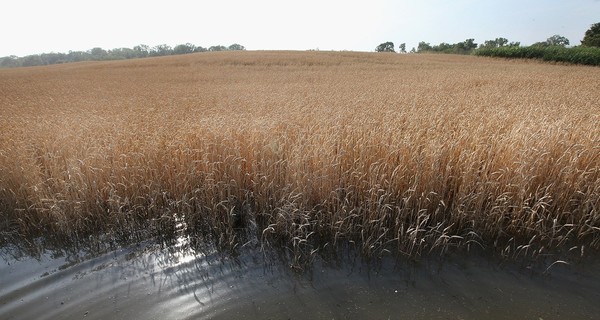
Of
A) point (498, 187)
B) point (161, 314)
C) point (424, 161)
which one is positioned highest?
point (424, 161)

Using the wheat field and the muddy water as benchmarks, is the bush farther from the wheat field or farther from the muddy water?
the muddy water

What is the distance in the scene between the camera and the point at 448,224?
4.12m

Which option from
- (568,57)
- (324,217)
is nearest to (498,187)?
(324,217)

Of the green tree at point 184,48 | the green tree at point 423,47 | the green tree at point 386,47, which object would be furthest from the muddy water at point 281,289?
the green tree at point 184,48

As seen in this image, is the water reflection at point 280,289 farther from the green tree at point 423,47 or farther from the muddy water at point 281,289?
the green tree at point 423,47

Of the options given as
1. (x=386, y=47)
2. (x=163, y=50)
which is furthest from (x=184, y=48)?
(x=386, y=47)

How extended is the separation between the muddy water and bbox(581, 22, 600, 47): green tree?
54.4 meters

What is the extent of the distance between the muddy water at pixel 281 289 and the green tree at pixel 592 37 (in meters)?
54.4

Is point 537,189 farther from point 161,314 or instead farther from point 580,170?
point 161,314

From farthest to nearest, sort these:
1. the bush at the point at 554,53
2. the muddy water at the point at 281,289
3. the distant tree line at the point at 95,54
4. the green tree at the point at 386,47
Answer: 1. the distant tree line at the point at 95,54
2. the green tree at the point at 386,47
3. the bush at the point at 554,53
4. the muddy water at the point at 281,289

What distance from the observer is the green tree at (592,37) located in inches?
1677

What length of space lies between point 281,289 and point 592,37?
5795cm

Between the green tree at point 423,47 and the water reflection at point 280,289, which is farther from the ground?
the green tree at point 423,47

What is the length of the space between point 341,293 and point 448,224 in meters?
1.72
